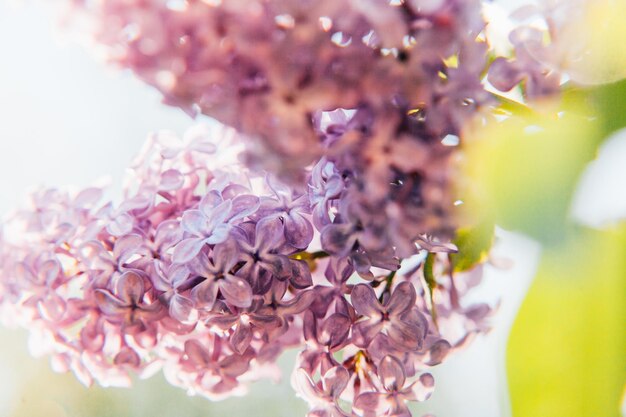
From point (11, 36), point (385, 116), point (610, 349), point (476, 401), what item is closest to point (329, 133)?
point (385, 116)

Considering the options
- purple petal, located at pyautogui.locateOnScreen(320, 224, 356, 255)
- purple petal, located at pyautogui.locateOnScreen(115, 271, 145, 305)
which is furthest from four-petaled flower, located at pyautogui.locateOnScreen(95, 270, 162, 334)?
purple petal, located at pyautogui.locateOnScreen(320, 224, 356, 255)

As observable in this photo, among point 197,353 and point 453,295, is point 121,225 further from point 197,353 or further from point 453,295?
point 453,295

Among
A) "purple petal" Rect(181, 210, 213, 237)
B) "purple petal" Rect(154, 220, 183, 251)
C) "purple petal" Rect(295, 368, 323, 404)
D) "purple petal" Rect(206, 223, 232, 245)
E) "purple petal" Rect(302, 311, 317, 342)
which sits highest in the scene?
"purple petal" Rect(206, 223, 232, 245)

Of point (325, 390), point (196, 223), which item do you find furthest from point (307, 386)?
point (196, 223)

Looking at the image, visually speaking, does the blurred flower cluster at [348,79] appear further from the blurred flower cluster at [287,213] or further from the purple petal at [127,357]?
the purple petal at [127,357]

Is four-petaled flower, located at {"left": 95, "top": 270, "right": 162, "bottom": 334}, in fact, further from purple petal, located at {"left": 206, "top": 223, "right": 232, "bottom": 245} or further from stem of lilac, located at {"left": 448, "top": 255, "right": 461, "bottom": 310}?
stem of lilac, located at {"left": 448, "top": 255, "right": 461, "bottom": 310}

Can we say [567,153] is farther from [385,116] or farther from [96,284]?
[96,284]
